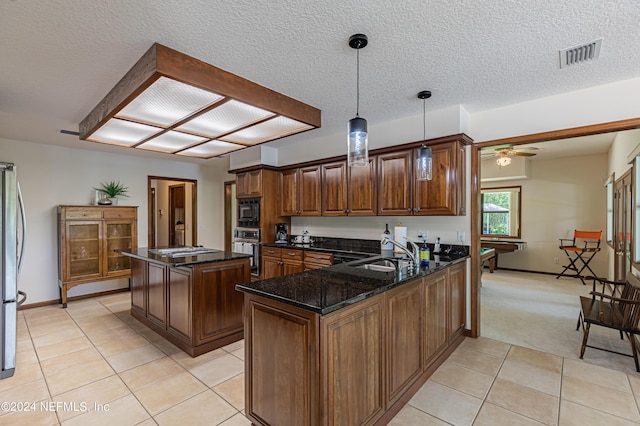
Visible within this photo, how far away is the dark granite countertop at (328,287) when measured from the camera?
1570 mm

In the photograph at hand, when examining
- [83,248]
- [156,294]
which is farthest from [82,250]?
[156,294]

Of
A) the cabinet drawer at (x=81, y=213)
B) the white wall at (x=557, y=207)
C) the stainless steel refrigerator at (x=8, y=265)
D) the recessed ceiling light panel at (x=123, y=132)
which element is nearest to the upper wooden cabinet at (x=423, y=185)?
the recessed ceiling light panel at (x=123, y=132)

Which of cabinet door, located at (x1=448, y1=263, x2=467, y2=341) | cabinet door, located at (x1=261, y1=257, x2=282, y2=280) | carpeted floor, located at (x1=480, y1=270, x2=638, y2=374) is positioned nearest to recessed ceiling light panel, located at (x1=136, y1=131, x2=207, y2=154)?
cabinet door, located at (x1=261, y1=257, x2=282, y2=280)

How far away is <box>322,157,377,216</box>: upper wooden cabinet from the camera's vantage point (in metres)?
3.99

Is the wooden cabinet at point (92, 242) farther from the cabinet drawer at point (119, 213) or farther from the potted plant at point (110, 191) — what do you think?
the potted plant at point (110, 191)

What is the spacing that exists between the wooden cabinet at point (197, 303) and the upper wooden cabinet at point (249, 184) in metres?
1.90

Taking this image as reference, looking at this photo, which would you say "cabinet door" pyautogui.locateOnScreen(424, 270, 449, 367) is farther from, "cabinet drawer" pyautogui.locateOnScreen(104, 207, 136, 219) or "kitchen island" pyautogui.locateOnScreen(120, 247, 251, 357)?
"cabinet drawer" pyautogui.locateOnScreen(104, 207, 136, 219)

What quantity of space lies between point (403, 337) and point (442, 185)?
1851 mm

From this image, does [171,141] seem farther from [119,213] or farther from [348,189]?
[119,213]

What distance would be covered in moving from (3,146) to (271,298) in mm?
5405

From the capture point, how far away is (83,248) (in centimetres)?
486

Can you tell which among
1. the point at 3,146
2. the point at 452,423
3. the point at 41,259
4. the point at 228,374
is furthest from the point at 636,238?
the point at 3,146

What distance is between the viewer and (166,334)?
3.37 meters

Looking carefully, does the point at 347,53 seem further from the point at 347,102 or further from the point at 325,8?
the point at 347,102
